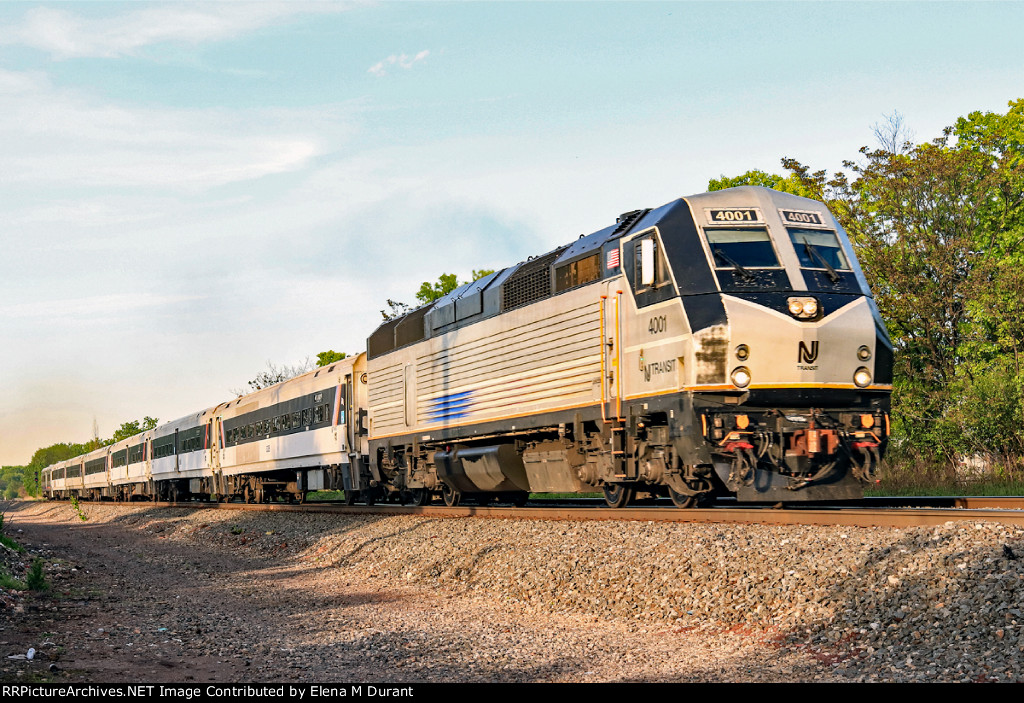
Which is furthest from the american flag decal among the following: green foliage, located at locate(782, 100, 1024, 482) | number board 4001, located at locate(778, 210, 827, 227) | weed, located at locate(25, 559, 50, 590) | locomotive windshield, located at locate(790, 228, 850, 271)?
green foliage, located at locate(782, 100, 1024, 482)

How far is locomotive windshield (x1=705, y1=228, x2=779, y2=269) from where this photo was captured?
42.5ft

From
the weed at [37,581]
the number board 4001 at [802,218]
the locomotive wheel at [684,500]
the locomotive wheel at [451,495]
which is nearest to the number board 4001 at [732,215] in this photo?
the number board 4001 at [802,218]

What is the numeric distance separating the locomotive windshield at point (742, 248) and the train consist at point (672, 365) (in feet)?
0.08

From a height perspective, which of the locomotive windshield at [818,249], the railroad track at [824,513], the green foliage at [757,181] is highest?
the green foliage at [757,181]

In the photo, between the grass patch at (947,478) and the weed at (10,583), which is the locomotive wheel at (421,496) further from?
the grass patch at (947,478)

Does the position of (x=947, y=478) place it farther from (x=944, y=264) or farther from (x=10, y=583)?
(x=10, y=583)

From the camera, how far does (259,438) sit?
108ft

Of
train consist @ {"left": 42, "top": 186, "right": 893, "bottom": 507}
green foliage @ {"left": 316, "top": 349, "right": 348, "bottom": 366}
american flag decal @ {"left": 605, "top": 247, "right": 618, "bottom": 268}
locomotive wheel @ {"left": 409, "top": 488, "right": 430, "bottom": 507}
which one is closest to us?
Result: train consist @ {"left": 42, "top": 186, "right": 893, "bottom": 507}

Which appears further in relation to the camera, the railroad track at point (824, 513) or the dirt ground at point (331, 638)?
the railroad track at point (824, 513)

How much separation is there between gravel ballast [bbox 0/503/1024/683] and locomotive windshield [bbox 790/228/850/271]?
3.94m

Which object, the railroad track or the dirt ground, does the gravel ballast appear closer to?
the dirt ground

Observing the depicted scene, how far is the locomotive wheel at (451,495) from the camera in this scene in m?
20.2

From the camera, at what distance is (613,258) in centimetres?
1431
